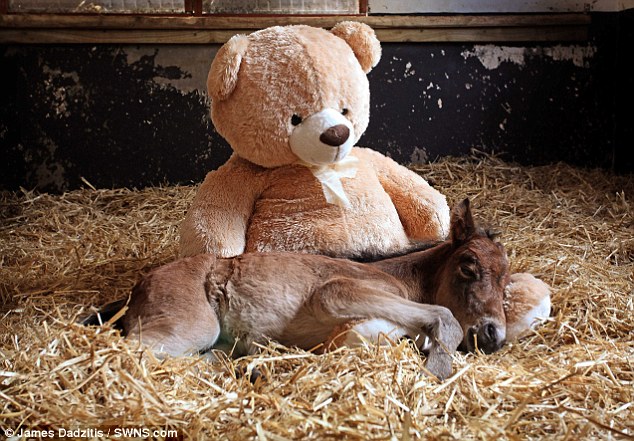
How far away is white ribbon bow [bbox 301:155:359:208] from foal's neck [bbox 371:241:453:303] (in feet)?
1.01

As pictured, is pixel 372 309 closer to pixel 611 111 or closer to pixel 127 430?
pixel 127 430

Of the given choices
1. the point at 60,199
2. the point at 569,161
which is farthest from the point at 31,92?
the point at 569,161

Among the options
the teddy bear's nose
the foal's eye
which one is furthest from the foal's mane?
the teddy bear's nose

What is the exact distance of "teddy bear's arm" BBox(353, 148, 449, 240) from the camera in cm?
323

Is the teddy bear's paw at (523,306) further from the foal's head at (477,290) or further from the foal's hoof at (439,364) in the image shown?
the foal's hoof at (439,364)

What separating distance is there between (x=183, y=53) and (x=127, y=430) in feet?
13.6

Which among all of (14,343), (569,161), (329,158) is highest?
(329,158)

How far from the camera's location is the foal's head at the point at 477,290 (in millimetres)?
2689

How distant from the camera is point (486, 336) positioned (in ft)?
8.78

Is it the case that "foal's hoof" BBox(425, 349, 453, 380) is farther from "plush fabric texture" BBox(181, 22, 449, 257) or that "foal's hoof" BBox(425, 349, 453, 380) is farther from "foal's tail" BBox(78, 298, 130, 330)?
"foal's tail" BBox(78, 298, 130, 330)

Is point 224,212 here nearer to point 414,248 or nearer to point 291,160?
point 291,160

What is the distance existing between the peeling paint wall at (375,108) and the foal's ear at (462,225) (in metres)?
2.98

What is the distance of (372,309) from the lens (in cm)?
260

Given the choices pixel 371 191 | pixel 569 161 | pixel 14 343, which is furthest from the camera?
pixel 569 161
